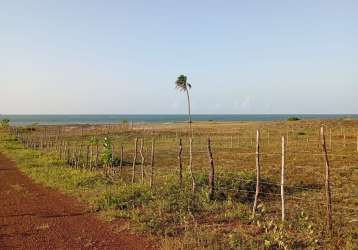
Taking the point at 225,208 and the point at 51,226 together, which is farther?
the point at 225,208

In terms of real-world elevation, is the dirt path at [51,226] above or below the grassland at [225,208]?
below

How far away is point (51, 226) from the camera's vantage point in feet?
35.7

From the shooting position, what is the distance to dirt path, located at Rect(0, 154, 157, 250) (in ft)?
30.5

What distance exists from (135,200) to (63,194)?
3777 millimetres

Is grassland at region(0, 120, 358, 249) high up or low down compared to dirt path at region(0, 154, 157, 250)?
up

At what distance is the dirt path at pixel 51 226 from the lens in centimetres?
930

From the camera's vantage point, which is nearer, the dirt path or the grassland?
the grassland

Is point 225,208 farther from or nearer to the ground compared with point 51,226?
farther from the ground

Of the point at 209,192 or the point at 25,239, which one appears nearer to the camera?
the point at 25,239

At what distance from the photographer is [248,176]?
16.0 m

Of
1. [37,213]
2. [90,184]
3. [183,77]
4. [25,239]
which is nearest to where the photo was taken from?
[25,239]

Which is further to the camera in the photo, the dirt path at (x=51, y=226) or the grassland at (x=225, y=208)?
the dirt path at (x=51, y=226)

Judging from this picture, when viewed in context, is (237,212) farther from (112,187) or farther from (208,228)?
(112,187)

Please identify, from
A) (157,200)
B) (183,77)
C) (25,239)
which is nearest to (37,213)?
(25,239)
